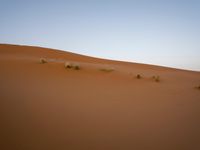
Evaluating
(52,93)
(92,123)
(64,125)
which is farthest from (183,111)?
(52,93)

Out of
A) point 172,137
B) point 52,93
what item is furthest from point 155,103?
point 52,93

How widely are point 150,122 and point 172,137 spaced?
0.46m

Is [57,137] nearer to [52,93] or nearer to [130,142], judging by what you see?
[130,142]

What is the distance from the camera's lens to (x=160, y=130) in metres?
2.35

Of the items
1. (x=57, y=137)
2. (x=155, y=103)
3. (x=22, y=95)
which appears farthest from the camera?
(x=155, y=103)

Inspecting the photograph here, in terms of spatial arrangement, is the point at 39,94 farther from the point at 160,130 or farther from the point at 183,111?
the point at 183,111

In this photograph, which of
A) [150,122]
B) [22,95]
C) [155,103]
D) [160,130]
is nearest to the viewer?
[160,130]

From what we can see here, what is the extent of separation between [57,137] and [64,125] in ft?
0.95

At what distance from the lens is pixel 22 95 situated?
3.11m

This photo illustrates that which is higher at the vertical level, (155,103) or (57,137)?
(155,103)

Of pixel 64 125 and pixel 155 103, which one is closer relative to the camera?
pixel 64 125

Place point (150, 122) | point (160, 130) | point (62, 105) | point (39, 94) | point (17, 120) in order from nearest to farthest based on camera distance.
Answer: point (17, 120) → point (160, 130) → point (150, 122) → point (62, 105) → point (39, 94)

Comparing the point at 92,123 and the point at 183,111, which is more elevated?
the point at 183,111

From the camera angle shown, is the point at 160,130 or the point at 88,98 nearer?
the point at 160,130
